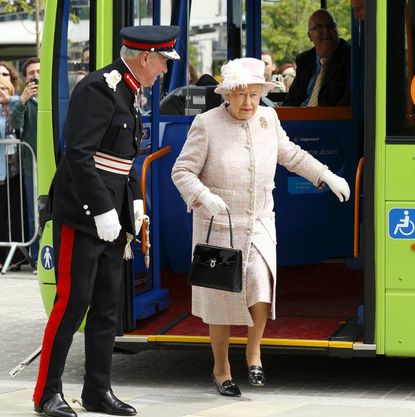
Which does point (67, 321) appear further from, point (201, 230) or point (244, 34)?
point (244, 34)

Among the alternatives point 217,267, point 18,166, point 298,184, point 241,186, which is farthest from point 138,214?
point 18,166

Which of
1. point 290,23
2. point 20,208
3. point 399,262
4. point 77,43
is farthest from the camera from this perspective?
point 290,23

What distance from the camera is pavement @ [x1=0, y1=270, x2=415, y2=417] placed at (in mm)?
7078

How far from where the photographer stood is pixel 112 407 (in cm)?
696

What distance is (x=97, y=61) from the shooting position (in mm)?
7656

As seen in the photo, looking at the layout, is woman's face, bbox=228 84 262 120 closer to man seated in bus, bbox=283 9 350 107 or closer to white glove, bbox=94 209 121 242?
white glove, bbox=94 209 121 242

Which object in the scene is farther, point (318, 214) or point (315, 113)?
point (318, 214)

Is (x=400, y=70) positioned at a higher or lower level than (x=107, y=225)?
higher

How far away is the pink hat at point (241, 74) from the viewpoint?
7.27m

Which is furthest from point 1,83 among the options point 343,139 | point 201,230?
point 201,230

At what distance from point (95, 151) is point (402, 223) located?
63.8 inches

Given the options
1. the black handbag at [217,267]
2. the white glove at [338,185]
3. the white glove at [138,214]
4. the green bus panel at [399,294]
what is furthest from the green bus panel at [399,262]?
the white glove at [138,214]

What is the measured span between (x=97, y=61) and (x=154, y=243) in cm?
122

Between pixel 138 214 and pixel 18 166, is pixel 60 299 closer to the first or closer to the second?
pixel 138 214
